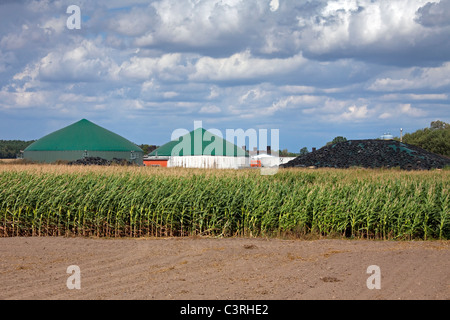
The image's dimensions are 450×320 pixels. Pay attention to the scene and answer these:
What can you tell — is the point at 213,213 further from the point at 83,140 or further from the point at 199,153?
the point at 199,153

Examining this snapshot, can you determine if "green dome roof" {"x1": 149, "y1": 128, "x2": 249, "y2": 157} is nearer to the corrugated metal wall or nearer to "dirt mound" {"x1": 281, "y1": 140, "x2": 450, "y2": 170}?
the corrugated metal wall

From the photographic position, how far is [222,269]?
395 inches

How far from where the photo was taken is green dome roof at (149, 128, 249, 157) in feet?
205

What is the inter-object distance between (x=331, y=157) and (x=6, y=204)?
91.2ft

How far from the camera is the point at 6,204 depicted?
15609 millimetres

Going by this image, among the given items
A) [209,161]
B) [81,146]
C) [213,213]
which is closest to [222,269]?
[213,213]

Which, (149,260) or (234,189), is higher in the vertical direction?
(234,189)

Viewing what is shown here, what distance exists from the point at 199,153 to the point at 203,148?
1.53 metres

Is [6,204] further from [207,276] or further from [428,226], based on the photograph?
[428,226]

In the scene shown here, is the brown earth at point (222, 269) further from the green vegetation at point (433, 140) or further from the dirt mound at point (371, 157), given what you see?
the green vegetation at point (433, 140)

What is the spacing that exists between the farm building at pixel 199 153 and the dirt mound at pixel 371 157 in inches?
704
